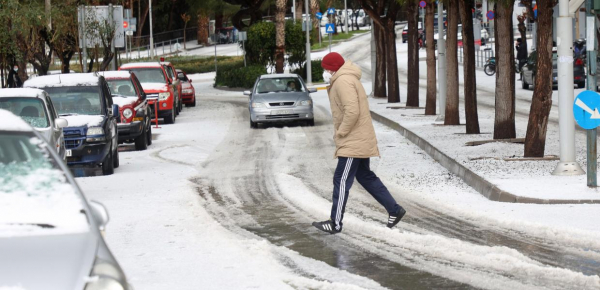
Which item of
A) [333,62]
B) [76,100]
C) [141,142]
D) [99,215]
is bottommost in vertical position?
[141,142]

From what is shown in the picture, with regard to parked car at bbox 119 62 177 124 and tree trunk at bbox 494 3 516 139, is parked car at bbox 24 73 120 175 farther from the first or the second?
parked car at bbox 119 62 177 124

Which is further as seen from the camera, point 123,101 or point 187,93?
point 187,93

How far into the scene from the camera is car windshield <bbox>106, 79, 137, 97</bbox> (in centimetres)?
2366

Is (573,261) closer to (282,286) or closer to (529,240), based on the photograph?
(529,240)

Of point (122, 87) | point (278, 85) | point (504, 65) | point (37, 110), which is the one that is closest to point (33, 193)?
point (37, 110)

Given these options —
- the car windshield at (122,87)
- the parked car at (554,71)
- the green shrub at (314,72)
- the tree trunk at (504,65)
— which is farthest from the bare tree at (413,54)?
the green shrub at (314,72)

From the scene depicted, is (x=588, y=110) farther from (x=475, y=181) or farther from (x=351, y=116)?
(x=351, y=116)

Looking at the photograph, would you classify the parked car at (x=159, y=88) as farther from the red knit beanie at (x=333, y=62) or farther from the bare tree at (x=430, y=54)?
the red knit beanie at (x=333, y=62)

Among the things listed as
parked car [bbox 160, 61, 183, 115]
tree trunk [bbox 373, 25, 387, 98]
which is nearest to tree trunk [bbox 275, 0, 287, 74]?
tree trunk [bbox 373, 25, 387, 98]

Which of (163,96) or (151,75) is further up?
(151,75)

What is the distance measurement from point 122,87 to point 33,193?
60.6ft

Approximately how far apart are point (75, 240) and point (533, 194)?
7800mm

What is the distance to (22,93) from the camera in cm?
1472

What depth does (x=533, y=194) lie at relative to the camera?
11906 mm
